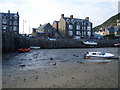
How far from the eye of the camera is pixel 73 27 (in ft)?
240

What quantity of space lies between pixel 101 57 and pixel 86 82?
13.9 meters

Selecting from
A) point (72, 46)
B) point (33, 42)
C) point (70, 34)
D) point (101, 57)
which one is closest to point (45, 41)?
point (33, 42)

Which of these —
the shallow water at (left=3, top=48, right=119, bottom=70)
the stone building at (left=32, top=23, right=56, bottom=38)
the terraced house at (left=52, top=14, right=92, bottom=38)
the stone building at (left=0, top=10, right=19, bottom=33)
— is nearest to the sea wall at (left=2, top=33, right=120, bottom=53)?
the shallow water at (left=3, top=48, right=119, bottom=70)

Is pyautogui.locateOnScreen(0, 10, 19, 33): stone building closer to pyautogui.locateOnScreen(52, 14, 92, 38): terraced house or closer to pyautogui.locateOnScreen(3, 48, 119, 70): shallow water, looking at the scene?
pyautogui.locateOnScreen(52, 14, 92, 38): terraced house

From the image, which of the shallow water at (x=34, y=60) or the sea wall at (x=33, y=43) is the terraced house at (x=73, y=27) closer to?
the sea wall at (x=33, y=43)

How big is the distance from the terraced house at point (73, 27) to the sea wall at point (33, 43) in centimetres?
1568

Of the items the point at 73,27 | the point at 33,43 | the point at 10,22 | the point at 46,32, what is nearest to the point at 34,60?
the point at 33,43

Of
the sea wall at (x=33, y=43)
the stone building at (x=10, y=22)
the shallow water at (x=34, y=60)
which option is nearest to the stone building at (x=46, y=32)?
the stone building at (x=10, y=22)

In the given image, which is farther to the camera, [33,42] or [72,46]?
[72,46]

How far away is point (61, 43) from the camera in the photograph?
54062 mm

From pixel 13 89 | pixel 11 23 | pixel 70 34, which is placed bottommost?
pixel 13 89

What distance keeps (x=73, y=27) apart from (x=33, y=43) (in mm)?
29276

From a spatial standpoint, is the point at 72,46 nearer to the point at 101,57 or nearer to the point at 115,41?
the point at 115,41

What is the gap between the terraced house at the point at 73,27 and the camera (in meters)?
71.8
